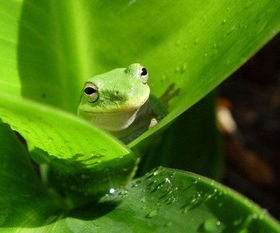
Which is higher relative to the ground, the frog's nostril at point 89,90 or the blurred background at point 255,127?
the blurred background at point 255,127

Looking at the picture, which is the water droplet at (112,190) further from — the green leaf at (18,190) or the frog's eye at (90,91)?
the frog's eye at (90,91)

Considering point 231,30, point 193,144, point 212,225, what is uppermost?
point 231,30

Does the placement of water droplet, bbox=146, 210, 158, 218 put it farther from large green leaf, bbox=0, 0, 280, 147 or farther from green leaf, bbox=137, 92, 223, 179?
green leaf, bbox=137, 92, 223, 179

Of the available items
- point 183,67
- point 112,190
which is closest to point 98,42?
point 183,67

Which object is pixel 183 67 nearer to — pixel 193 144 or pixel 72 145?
pixel 72 145

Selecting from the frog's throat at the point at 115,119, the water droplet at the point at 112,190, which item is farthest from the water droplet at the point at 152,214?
the frog's throat at the point at 115,119

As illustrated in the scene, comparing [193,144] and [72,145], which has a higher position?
[193,144]

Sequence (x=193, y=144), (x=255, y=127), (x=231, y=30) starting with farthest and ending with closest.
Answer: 1. (x=255, y=127)
2. (x=193, y=144)
3. (x=231, y=30)
